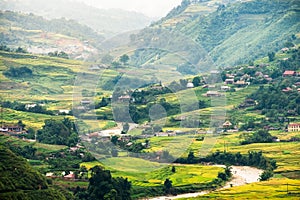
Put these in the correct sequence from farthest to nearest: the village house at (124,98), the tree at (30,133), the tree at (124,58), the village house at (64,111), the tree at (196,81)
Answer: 1. the tree at (124,58)
2. the tree at (196,81)
3. the village house at (64,111)
4. the village house at (124,98)
5. the tree at (30,133)

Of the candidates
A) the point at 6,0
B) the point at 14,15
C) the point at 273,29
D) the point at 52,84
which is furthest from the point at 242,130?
the point at 6,0

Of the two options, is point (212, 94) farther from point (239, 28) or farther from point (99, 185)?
point (239, 28)

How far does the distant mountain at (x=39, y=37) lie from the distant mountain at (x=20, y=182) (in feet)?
189

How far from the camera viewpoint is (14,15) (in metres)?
112

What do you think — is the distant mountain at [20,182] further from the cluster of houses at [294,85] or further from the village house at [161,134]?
the cluster of houses at [294,85]

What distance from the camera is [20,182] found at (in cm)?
3128

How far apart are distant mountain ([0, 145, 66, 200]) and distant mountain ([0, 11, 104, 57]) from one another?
189 ft

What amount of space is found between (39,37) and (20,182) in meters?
71.3

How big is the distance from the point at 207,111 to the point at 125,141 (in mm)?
8827

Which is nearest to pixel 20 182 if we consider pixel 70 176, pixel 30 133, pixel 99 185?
pixel 99 185

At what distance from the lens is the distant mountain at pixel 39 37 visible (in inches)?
3836

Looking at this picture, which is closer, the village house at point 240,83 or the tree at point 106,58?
the tree at point 106,58

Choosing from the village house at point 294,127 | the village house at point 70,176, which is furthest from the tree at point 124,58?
the village house at point 70,176

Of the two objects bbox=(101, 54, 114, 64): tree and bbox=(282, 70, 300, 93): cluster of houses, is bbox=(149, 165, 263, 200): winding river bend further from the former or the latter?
bbox=(282, 70, 300, 93): cluster of houses
